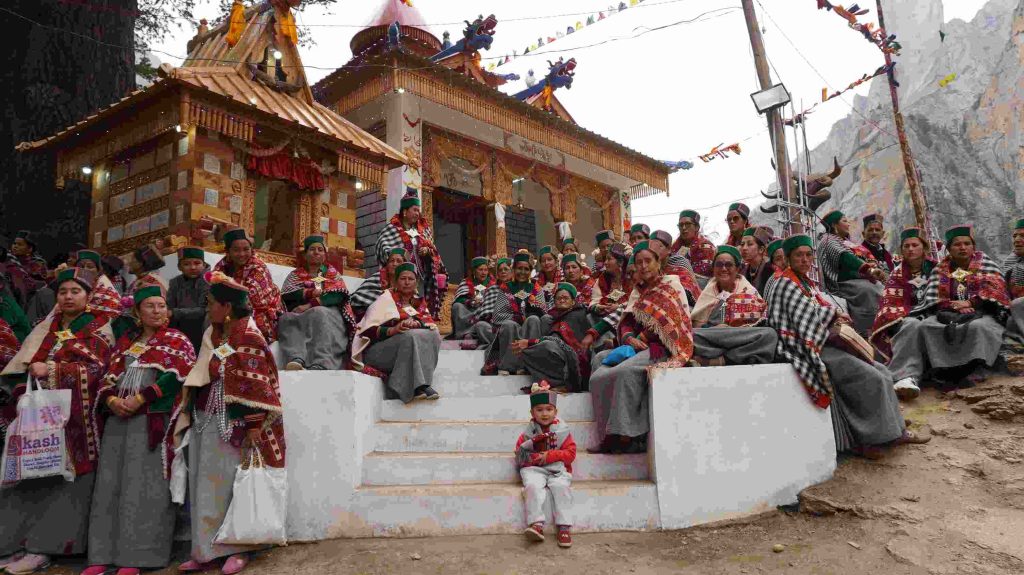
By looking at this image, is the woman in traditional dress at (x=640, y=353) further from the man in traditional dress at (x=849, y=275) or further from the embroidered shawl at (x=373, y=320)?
the man in traditional dress at (x=849, y=275)

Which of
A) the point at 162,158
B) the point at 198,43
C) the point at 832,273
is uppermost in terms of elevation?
the point at 198,43

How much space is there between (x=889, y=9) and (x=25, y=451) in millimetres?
58065

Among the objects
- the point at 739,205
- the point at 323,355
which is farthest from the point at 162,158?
the point at 739,205

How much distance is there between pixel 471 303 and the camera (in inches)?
310

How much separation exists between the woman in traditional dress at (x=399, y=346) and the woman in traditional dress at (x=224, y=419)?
3.88 feet

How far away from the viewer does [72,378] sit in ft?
13.4

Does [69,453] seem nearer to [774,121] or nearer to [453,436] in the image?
[453,436]

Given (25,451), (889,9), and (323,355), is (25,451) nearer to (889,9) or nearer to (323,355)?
(323,355)

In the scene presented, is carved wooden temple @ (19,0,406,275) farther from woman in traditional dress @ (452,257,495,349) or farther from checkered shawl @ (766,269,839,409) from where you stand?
checkered shawl @ (766,269,839,409)

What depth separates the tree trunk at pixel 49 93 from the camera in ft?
30.3

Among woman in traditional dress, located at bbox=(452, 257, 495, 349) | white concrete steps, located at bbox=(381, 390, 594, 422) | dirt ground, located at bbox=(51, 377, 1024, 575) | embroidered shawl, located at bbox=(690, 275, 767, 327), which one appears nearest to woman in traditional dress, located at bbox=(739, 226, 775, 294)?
embroidered shawl, located at bbox=(690, 275, 767, 327)

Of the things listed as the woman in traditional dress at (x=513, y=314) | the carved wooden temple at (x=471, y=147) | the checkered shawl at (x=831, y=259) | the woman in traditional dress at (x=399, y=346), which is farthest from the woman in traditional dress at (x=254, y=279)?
the checkered shawl at (x=831, y=259)

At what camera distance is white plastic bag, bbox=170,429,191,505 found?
369 centimetres

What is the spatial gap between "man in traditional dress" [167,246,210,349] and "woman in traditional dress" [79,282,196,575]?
885 mm
